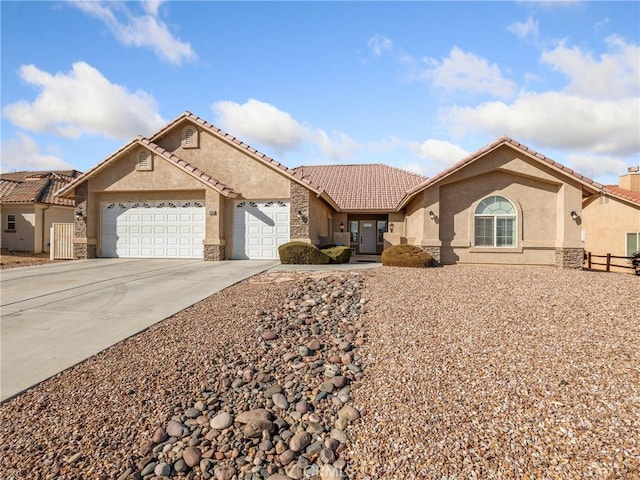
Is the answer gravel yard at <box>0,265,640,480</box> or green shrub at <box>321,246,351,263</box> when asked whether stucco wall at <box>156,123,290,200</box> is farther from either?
gravel yard at <box>0,265,640,480</box>

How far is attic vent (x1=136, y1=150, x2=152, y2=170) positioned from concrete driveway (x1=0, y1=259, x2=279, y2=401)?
584 cm

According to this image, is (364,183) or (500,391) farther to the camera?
(364,183)

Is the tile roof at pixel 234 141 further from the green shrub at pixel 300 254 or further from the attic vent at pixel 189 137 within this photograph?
the green shrub at pixel 300 254

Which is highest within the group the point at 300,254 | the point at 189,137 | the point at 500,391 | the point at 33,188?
the point at 189,137

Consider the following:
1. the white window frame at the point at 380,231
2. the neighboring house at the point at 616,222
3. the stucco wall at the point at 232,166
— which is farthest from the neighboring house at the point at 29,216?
the neighboring house at the point at 616,222

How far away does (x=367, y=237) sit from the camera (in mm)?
25469

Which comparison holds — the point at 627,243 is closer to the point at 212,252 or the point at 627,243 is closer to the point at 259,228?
the point at 259,228

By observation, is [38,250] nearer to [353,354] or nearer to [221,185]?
[221,185]

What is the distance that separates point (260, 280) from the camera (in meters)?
10.2

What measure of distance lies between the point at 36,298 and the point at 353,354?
7.44 m

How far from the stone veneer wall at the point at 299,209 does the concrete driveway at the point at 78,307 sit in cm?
378

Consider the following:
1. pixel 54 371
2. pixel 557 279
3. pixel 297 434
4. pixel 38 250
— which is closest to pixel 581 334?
pixel 297 434

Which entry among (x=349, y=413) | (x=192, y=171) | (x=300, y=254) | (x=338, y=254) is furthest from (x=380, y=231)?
(x=349, y=413)

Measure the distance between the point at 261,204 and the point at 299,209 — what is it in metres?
1.93
